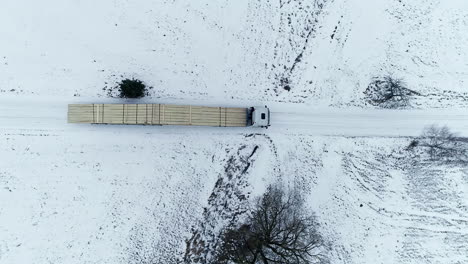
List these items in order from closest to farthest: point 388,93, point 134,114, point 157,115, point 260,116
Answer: point 134,114 → point 157,115 → point 260,116 → point 388,93

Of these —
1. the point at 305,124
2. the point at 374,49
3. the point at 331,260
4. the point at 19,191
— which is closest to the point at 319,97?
the point at 305,124

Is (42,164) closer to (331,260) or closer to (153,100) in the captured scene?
(153,100)

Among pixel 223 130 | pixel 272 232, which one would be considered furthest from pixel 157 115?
pixel 272 232

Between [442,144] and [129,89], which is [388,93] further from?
[129,89]

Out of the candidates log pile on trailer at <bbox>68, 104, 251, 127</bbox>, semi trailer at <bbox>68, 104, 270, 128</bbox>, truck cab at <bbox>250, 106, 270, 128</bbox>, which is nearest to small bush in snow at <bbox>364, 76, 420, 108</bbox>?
truck cab at <bbox>250, 106, 270, 128</bbox>

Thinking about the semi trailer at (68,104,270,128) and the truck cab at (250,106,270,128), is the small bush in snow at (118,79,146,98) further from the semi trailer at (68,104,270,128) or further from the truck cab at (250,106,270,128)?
the truck cab at (250,106,270,128)
